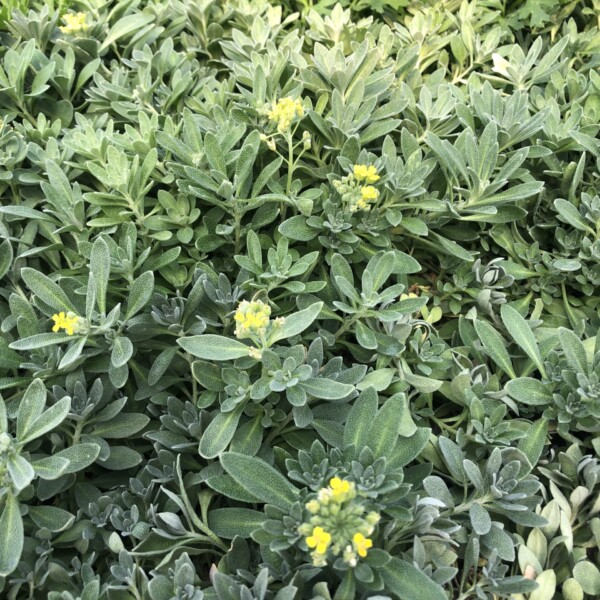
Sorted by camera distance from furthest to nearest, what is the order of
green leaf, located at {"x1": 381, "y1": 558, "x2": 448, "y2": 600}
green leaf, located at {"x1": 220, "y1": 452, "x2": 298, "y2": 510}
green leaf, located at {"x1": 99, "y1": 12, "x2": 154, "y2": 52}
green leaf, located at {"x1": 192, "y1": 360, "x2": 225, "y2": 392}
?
green leaf, located at {"x1": 99, "y1": 12, "x2": 154, "y2": 52} < green leaf, located at {"x1": 192, "y1": 360, "x2": 225, "y2": 392} < green leaf, located at {"x1": 220, "y1": 452, "x2": 298, "y2": 510} < green leaf, located at {"x1": 381, "y1": 558, "x2": 448, "y2": 600}

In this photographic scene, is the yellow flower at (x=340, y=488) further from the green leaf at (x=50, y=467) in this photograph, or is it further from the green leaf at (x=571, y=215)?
the green leaf at (x=571, y=215)

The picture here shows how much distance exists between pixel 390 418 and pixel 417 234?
73cm

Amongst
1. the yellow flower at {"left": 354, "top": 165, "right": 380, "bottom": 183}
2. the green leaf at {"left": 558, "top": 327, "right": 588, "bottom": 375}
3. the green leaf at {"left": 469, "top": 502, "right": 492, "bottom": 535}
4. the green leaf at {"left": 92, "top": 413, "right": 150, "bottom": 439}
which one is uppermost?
the yellow flower at {"left": 354, "top": 165, "right": 380, "bottom": 183}

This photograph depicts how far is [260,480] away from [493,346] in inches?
34.1

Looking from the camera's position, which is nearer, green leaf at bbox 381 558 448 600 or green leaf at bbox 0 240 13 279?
green leaf at bbox 381 558 448 600

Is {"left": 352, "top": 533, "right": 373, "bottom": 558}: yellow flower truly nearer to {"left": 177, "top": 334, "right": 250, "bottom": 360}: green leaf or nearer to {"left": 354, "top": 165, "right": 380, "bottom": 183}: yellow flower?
{"left": 177, "top": 334, "right": 250, "bottom": 360}: green leaf

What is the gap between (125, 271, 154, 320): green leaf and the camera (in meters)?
1.76

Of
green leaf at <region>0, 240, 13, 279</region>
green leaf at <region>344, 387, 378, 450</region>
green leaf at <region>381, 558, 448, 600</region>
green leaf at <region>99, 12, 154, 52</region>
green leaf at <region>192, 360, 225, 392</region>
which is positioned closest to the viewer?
green leaf at <region>381, 558, 448, 600</region>

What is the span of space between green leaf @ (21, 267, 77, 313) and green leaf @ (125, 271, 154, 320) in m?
0.19

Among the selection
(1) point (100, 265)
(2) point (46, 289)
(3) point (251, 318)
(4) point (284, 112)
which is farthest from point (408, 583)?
(4) point (284, 112)

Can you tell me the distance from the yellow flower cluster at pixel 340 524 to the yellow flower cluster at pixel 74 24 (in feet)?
7.38

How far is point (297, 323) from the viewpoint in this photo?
1670 mm

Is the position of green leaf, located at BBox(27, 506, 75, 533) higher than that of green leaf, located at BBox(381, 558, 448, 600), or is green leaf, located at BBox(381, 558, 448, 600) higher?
green leaf, located at BBox(381, 558, 448, 600)

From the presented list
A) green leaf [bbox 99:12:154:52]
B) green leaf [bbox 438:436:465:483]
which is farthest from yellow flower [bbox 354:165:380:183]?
green leaf [bbox 99:12:154:52]
